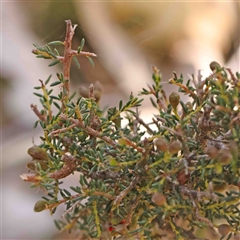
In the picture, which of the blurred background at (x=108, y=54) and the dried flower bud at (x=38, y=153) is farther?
the blurred background at (x=108, y=54)

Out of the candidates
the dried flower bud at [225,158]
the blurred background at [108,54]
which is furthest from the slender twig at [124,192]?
the blurred background at [108,54]

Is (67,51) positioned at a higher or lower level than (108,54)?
lower

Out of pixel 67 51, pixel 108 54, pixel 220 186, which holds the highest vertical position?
pixel 108 54

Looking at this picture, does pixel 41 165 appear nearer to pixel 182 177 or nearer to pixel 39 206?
pixel 39 206

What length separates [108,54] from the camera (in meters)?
0.97

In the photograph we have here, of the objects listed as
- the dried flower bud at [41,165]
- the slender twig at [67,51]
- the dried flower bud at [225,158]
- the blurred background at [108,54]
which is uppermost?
the blurred background at [108,54]

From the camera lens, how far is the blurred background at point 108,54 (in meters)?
0.91

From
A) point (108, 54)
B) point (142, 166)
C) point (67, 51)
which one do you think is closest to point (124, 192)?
point (142, 166)

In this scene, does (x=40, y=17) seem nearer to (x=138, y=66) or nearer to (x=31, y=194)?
(x=138, y=66)

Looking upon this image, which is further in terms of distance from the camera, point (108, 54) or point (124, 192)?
point (108, 54)

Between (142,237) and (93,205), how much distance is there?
66mm

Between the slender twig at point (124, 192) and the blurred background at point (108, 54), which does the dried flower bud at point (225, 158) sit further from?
the blurred background at point (108, 54)

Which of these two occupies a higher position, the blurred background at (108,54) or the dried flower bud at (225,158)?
the blurred background at (108,54)

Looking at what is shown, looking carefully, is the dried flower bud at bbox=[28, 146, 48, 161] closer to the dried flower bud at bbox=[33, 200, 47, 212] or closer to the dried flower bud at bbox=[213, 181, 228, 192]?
the dried flower bud at bbox=[33, 200, 47, 212]
